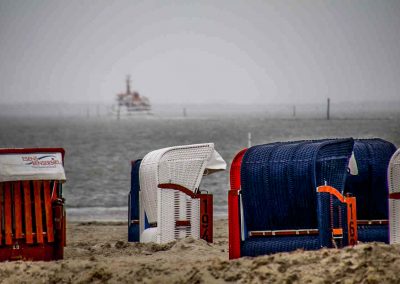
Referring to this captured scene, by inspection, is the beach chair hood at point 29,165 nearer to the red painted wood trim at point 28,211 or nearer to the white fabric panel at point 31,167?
the white fabric panel at point 31,167

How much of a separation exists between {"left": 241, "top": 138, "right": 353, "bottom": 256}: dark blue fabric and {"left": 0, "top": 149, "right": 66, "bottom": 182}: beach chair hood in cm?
312

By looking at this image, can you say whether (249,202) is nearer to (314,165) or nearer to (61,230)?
(314,165)

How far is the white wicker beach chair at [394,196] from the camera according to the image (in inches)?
656

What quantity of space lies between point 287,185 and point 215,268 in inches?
63.7

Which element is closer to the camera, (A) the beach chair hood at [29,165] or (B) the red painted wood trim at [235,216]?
(B) the red painted wood trim at [235,216]

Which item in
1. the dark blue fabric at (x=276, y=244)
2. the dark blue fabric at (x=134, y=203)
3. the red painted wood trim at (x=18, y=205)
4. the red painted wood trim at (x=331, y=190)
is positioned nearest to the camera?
the red painted wood trim at (x=331, y=190)

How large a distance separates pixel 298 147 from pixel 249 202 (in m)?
1.00

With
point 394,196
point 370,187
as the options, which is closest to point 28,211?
point 370,187

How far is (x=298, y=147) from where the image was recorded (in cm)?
1593

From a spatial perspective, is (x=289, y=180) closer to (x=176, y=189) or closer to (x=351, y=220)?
(x=351, y=220)

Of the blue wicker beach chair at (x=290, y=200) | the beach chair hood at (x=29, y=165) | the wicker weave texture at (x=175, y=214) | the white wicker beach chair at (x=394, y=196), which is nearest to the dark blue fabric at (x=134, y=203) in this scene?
the wicker weave texture at (x=175, y=214)

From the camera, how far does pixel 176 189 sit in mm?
19312

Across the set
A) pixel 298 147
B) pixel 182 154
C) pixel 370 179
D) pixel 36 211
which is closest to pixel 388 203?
pixel 370 179

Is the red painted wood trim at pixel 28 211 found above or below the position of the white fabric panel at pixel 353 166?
below
